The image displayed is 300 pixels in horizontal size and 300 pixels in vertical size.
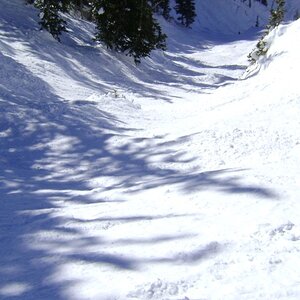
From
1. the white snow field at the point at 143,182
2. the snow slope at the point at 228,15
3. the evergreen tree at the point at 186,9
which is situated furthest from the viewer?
the snow slope at the point at 228,15

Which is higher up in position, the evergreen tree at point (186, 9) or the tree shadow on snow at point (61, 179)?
the evergreen tree at point (186, 9)

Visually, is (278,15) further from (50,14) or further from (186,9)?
(186,9)

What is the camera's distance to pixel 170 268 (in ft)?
13.4

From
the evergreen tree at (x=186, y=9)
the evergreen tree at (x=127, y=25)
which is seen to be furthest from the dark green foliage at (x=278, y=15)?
the evergreen tree at (x=186, y=9)

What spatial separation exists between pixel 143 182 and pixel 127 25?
15987mm

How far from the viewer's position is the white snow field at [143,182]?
4.00 metres

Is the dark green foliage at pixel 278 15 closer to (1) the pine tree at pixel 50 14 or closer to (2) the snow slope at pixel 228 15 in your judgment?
(1) the pine tree at pixel 50 14

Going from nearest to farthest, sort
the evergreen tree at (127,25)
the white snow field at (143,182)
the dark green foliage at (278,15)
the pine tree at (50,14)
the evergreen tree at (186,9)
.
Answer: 1. the white snow field at (143,182)
2. the pine tree at (50,14)
3. the evergreen tree at (127,25)
4. the dark green foliage at (278,15)
5. the evergreen tree at (186,9)

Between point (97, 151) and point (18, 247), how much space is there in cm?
552

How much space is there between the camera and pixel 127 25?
72.3ft

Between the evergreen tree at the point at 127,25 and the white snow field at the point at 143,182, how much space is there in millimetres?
2486

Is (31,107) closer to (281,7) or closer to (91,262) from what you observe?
(91,262)

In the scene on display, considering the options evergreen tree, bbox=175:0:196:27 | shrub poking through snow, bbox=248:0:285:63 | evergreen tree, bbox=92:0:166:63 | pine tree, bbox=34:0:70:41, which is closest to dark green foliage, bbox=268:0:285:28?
shrub poking through snow, bbox=248:0:285:63

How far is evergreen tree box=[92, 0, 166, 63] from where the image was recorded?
841 inches
